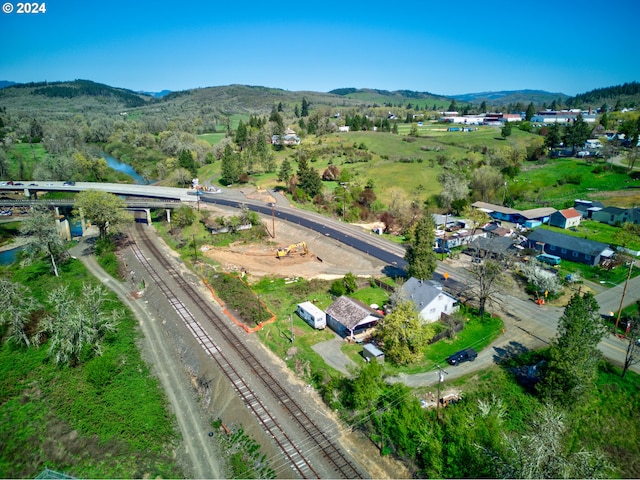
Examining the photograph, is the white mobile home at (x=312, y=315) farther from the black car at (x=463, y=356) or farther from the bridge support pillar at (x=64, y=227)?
→ the bridge support pillar at (x=64, y=227)

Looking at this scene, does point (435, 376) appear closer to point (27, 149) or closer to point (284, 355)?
point (284, 355)

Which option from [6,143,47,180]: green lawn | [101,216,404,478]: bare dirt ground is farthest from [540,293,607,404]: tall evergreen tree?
[6,143,47,180]: green lawn

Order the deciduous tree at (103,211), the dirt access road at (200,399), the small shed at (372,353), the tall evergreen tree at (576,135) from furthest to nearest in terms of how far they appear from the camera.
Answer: the tall evergreen tree at (576,135) < the deciduous tree at (103,211) < the small shed at (372,353) < the dirt access road at (200,399)

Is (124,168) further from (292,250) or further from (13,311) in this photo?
(13,311)

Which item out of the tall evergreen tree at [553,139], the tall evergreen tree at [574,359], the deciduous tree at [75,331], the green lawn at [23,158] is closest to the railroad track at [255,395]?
the deciduous tree at [75,331]

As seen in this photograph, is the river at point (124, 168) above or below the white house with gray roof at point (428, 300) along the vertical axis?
above

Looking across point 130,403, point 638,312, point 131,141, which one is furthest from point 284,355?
point 131,141

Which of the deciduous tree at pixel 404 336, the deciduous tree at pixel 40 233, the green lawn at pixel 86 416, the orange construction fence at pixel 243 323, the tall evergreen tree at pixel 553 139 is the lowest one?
the green lawn at pixel 86 416
